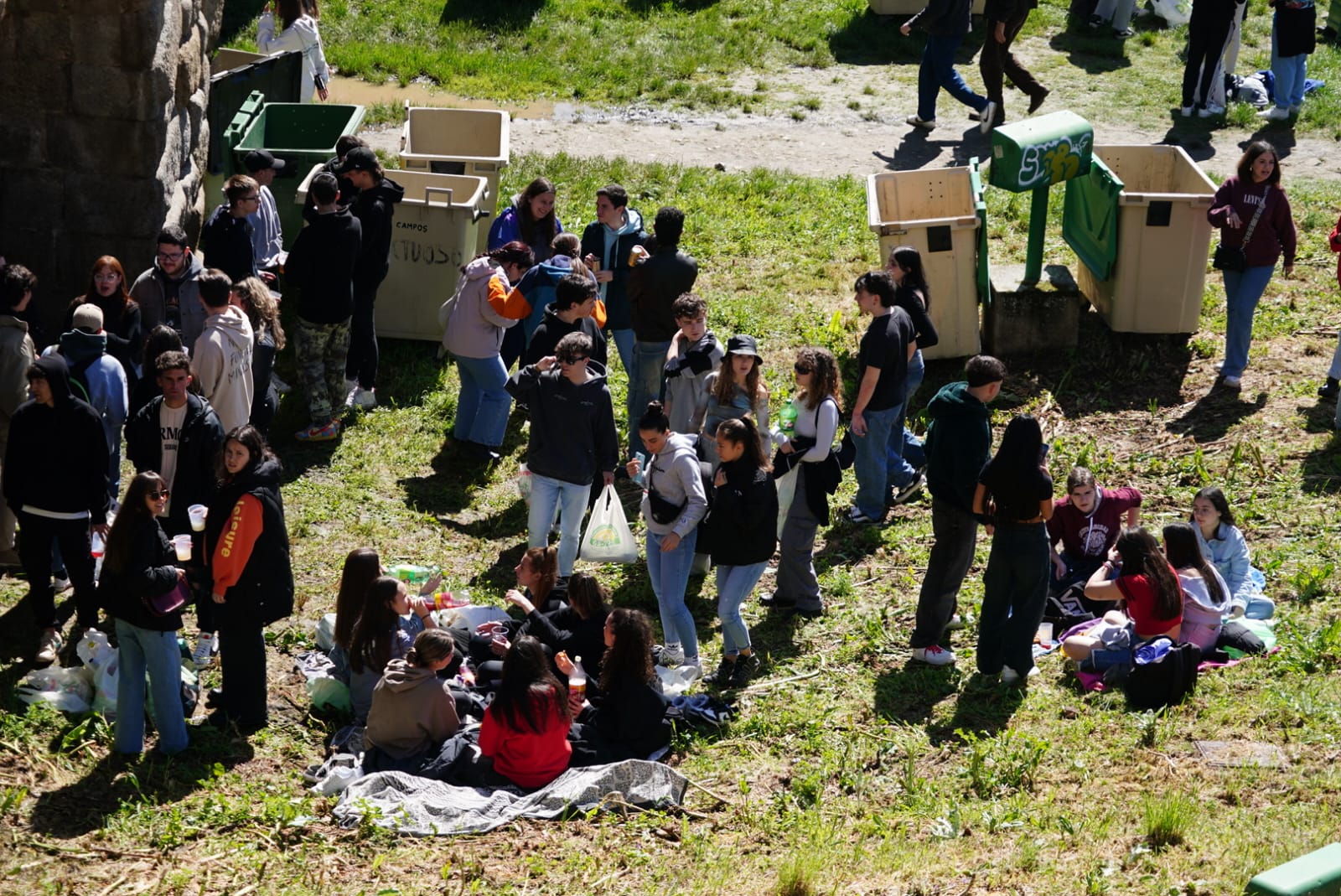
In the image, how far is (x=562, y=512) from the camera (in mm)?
8484

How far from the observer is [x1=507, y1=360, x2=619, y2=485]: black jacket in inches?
321

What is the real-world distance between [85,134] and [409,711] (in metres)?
5.42

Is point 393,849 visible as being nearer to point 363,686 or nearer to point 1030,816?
point 363,686

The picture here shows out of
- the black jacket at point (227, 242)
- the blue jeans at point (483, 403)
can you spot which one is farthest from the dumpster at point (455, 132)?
the blue jeans at point (483, 403)

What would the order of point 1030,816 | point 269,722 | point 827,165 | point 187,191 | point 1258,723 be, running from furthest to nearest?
point 827,165, point 187,191, point 269,722, point 1258,723, point 1030,816

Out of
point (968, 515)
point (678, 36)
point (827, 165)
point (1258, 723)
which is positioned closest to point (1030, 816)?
point (1258, 723)

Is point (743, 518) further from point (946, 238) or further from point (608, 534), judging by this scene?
point (946, 238)

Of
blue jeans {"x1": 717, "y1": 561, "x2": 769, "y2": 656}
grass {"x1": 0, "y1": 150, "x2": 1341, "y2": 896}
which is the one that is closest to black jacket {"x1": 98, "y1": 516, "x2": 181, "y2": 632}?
grass {"x1": 0, "y1": 150, "x2": 1341, "y2": 896}

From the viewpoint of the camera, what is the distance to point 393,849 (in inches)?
247

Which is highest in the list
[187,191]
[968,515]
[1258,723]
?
[187,191]

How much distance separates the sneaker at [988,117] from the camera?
15.2 metres

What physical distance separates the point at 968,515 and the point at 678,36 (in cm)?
1127

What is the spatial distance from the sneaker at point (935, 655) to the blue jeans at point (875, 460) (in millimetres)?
1689

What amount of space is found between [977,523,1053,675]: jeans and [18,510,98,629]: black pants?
441 centimetres
